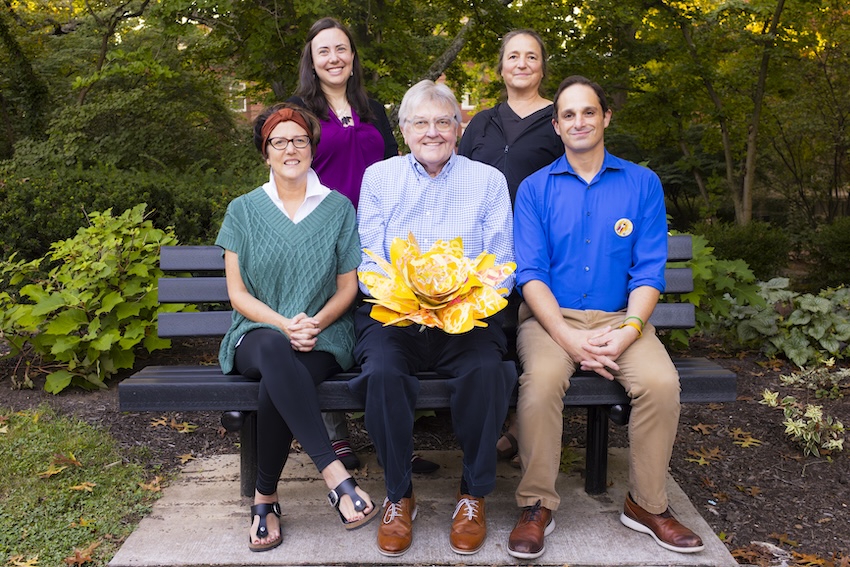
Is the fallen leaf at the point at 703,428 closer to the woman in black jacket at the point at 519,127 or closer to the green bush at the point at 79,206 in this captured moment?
the woman in black jacket at the point at 519,127

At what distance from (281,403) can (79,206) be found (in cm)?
410

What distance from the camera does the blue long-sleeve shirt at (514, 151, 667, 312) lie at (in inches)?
131

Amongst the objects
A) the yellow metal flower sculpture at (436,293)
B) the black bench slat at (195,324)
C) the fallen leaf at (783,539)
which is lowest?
the fallen leaf at (783,539)

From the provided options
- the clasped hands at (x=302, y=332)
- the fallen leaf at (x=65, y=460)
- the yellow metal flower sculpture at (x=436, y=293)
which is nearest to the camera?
the yellow metal flower sculpture at (x=436, y=293)

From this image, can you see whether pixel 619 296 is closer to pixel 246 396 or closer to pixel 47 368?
pixel 246 396

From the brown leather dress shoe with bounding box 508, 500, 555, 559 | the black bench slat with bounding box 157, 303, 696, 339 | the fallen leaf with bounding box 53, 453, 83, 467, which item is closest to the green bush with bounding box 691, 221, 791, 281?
the black bench slat with bounding box 157, 303, 696, 339

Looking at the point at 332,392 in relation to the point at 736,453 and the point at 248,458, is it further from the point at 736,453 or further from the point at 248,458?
the point at 736,453

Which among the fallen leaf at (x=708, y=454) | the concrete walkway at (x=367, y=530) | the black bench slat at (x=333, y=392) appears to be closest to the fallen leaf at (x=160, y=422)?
the concrete walkway at (x=367, y=530)

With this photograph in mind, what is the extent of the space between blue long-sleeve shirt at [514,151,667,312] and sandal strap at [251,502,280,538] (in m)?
1.32

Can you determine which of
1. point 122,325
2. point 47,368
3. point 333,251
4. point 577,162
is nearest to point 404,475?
point 333,251

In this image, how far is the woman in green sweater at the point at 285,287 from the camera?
2986 mm

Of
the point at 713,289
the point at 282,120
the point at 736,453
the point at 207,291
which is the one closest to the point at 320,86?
the point at 282,120

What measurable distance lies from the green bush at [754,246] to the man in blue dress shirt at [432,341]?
5.68 metres

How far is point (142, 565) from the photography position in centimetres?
289
